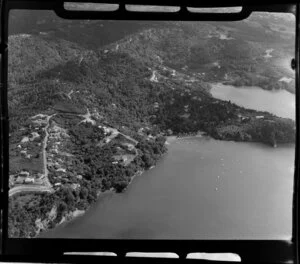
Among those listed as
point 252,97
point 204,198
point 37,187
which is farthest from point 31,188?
point 252,97

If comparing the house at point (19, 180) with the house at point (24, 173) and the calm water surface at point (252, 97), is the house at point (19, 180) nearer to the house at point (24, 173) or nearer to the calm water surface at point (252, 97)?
the house at point (24, 173)

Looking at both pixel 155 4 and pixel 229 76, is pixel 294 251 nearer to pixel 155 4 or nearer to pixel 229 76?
pixel 229 76

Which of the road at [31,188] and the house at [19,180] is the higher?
the house at [19,180]

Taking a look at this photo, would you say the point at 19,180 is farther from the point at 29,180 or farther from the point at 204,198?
the point at 204,198

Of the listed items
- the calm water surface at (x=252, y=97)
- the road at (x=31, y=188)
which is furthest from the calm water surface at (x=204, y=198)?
the road at (x=31, y=188)

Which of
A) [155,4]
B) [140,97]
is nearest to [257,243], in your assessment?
[140,97]

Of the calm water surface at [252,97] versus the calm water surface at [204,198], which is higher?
the calm water surface at [252,97]

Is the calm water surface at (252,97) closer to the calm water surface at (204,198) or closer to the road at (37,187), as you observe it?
the calm water surface at (204,198)

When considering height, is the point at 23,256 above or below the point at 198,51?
below

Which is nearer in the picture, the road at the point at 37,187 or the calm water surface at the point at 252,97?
the road at the point at 37,187
